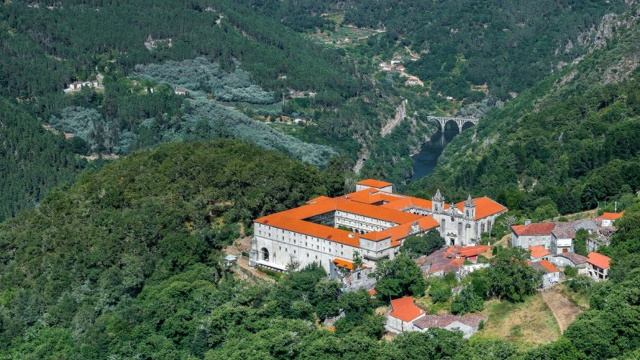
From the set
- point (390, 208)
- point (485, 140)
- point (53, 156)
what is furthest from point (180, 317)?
point (485, 140)

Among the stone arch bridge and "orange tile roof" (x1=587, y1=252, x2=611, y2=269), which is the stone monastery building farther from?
the stone arch bridge

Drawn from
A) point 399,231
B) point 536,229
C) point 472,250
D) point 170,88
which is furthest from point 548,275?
point 170,88

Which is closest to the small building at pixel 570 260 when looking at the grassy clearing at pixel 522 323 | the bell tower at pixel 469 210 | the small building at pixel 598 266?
the small building at pixel 598 266

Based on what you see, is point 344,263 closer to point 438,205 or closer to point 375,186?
point 438,205

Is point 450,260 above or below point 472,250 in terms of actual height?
below

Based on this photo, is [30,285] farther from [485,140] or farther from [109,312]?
[485,140]

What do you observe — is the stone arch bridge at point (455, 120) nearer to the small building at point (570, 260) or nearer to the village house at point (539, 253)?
the village house at point (539, 253)
